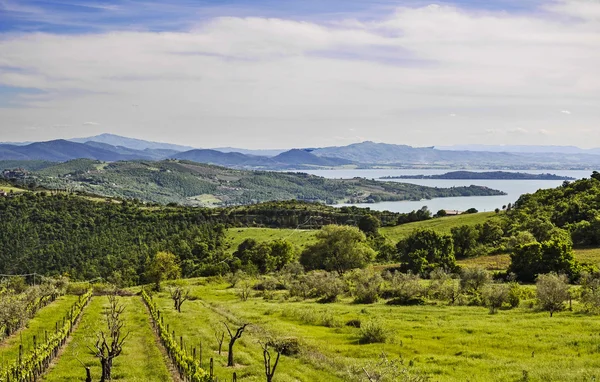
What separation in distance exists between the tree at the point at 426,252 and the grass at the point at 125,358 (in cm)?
4604

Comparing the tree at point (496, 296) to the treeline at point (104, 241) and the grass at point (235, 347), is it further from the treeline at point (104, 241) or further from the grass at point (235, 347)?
the treeline at point (104, 241)

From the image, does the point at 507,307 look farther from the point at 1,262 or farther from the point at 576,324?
the point at 1,262

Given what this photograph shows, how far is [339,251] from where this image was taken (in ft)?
318

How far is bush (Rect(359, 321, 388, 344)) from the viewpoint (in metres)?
38.7

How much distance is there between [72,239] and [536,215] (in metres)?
147

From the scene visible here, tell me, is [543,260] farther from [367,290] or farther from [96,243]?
[96,243]

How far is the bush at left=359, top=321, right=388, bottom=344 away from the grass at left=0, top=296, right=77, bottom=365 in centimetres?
2412

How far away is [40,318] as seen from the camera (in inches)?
2111

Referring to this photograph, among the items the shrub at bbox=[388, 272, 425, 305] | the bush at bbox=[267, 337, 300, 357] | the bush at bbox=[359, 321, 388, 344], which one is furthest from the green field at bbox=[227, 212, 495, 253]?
the bush at bbox=[267, 337, 300, 357]

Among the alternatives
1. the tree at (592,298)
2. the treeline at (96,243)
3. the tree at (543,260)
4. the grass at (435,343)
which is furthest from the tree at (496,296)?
the treeline at (96,243)

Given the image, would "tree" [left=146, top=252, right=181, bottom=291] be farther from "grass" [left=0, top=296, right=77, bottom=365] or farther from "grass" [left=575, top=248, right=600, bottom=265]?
"grass" [left=575, top=248, right=600, bottom=265]

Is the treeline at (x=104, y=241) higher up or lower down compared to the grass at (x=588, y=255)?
lower down

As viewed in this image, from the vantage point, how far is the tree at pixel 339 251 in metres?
95.4

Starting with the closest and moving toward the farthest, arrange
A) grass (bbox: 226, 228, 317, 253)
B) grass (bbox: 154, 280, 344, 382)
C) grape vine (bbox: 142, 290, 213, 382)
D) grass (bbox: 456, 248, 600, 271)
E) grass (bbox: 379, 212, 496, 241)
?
grape vine (bbox: 142, 290, 213, 382) → grass (bbox: 154, 280, 344, 382) → grass (bbox: 456, 248, 600, 271) → grass (bbox: 379, 212, 496, 241) → grass (bbox: 226, 228, 317, 253)
